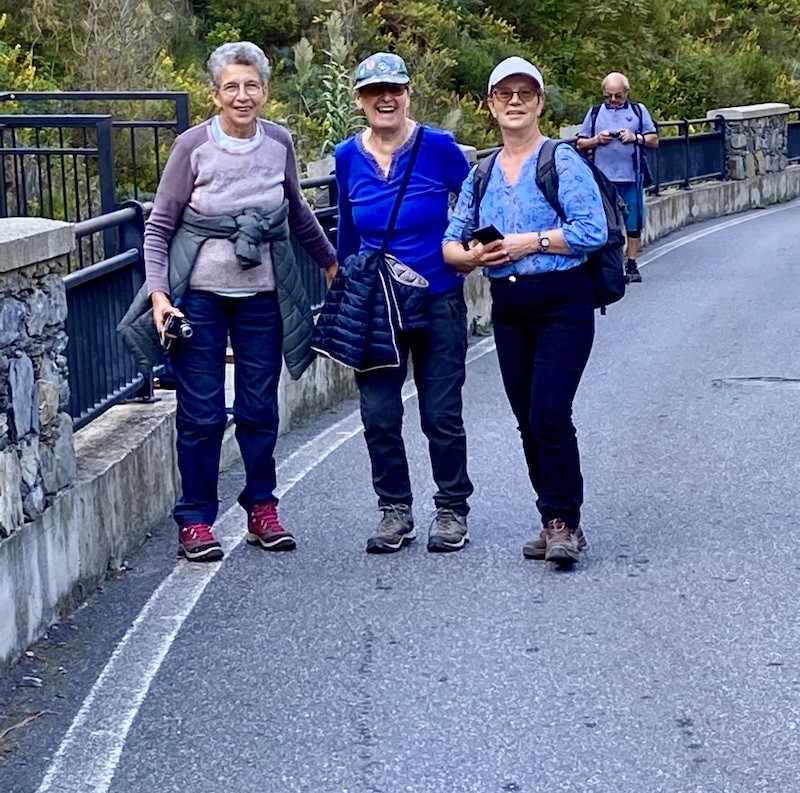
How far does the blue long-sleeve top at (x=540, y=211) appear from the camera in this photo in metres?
6.49

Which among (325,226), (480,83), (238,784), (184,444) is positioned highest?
(480,83)

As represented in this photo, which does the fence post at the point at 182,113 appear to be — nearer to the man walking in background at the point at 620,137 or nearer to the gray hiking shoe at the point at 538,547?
the man walking in background at the point at 620,137

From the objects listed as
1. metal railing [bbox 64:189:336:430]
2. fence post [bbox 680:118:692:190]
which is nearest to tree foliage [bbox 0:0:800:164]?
fence post [bbox 680:118:692:190]

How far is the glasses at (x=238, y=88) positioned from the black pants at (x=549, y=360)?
115 cm

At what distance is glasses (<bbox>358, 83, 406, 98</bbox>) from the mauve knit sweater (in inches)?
17.5

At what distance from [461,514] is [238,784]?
8.54ft

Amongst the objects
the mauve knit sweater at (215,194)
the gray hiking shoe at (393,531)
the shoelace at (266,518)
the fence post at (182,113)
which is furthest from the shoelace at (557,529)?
the fence post at (182,113)

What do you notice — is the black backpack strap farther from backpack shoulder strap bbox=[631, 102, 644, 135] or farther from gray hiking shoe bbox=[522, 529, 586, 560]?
backpack shoulder strap bbox=[631, 102, 644, 135]

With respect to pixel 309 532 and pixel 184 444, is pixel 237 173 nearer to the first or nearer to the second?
pixel 184 444

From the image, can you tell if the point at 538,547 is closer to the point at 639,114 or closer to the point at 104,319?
the point at 104,319

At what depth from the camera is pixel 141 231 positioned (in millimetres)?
8094

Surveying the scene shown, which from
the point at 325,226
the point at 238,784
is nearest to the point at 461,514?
the point at 238,784

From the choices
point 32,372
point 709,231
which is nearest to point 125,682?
point 32,372

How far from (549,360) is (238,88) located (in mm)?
1526
